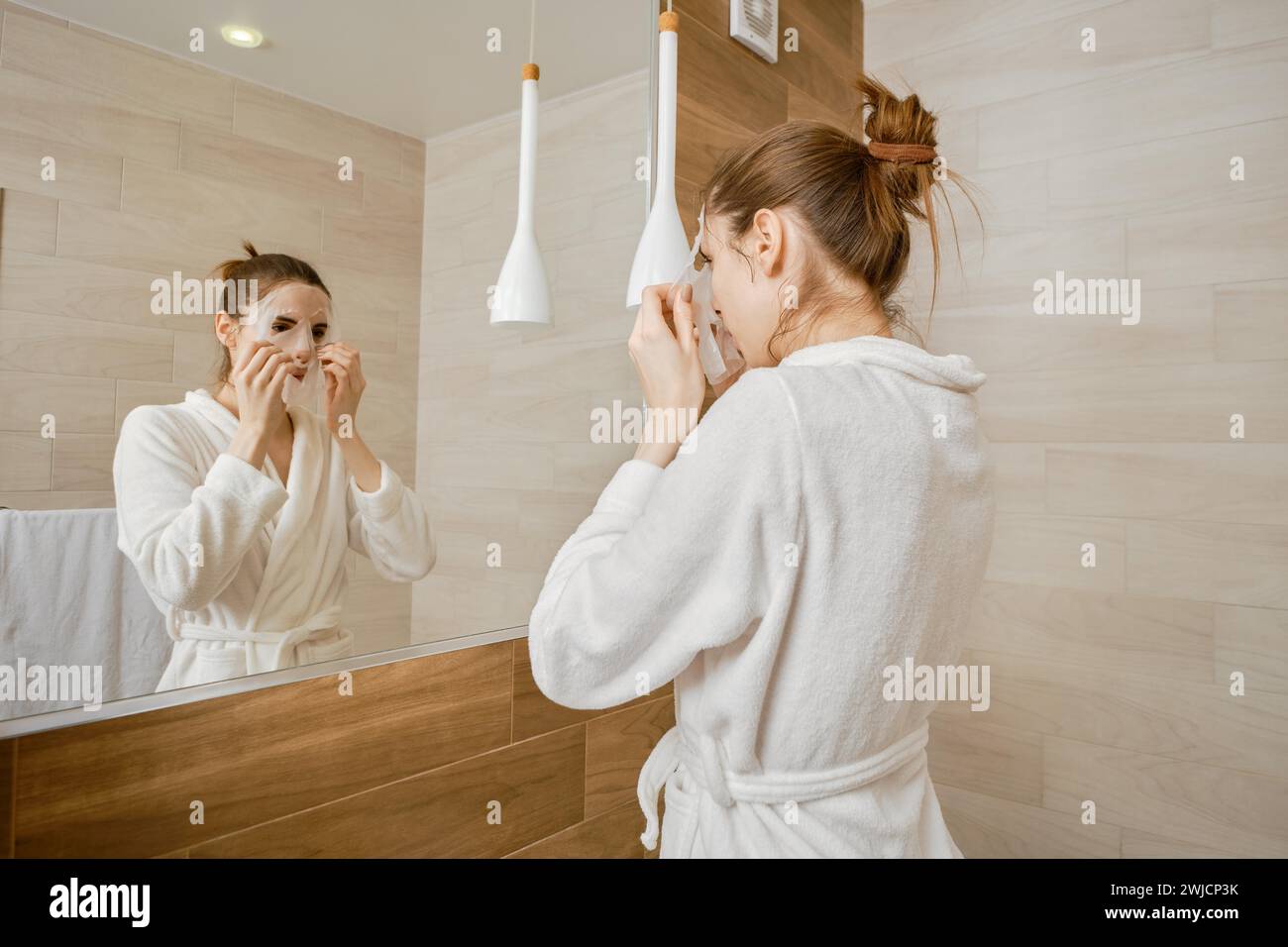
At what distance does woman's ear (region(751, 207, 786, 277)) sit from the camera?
0.71 meters

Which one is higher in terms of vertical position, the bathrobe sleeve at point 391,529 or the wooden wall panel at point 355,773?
the bathrobe sleeve at point 391,529

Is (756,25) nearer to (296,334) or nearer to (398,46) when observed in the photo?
(398,46)

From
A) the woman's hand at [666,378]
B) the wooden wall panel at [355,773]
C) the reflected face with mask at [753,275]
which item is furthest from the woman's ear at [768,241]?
the wooden wall panel at [355,773]

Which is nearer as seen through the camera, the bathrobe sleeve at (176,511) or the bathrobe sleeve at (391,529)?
the bathrobe sleeve at (176,511)

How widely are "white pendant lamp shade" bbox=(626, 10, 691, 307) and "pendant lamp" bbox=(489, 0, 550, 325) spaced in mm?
154

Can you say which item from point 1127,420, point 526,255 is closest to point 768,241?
point 526,255

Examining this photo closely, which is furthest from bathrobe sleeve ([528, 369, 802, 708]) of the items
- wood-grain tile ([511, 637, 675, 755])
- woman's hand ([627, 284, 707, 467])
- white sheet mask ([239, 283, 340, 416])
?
wood-grain tile ([511, 637, 675, 755])

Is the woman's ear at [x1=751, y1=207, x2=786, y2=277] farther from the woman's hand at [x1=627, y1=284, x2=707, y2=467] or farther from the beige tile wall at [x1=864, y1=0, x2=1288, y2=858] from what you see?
the beige tile wall at [x1=864, y1=0, x2=1288, y2=858]

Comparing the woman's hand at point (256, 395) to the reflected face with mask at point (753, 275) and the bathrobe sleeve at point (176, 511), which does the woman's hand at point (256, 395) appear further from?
the reflected face with mask at point (753, 275)

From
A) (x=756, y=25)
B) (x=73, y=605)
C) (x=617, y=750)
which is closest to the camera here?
(x=73, y=605)

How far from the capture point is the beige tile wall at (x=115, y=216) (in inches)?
26.2

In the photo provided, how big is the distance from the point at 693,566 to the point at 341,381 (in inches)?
19.7

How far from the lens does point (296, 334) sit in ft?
2.71

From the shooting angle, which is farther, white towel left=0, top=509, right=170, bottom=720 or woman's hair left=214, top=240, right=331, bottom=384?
woman's hair left=214, top=240, right=331, bottom=384
